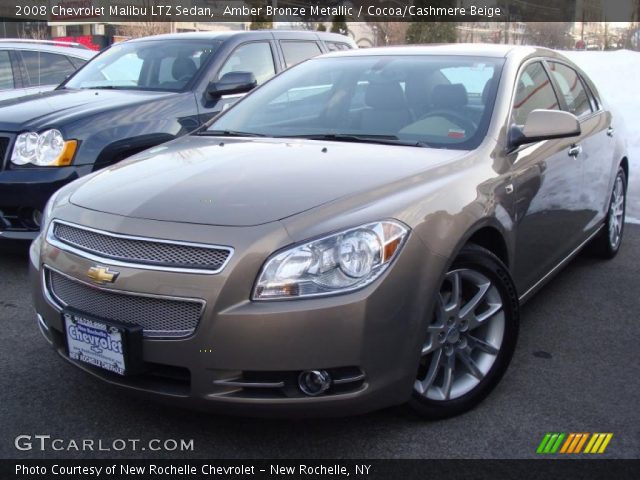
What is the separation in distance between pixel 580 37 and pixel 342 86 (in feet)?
84.8

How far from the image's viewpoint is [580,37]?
26875 mm

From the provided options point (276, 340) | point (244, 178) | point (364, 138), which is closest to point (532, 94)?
point (364, 138)

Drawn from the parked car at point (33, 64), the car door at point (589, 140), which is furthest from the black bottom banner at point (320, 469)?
the parked car at point (33, 64)

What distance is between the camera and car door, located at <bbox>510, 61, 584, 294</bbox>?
11.4ft

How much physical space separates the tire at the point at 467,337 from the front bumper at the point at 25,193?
2891 millimetres

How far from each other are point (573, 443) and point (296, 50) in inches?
197

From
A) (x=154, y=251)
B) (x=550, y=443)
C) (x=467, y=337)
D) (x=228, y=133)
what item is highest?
(x=228, y=133)

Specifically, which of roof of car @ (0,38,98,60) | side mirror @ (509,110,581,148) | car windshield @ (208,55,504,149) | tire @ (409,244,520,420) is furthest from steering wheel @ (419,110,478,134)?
roof of car @ (0,38,98,60)

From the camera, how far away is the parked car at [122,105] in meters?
4.69

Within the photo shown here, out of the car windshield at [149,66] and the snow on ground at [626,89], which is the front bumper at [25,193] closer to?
the car windshield at [149,66]

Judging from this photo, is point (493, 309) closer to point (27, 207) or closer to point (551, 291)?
point (551, 291)

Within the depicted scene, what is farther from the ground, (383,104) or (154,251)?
(383,104)

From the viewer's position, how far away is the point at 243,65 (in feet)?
20.5

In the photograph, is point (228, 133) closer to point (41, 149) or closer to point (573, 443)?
point (41, 149)
